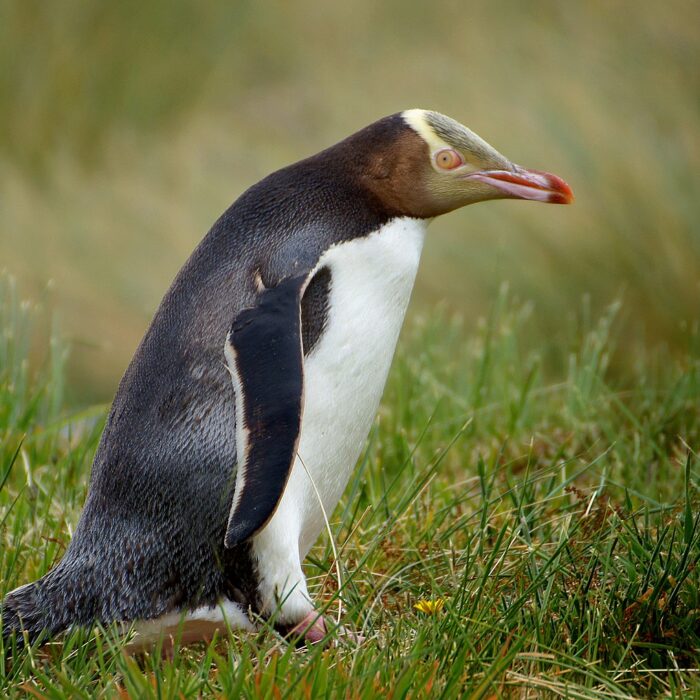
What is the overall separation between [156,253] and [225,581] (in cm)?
473

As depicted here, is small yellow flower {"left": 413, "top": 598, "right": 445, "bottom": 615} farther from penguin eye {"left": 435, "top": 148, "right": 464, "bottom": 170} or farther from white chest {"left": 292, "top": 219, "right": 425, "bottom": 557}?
penguin eye {"left": 435, "top": 148, "right": 464, "bottom": 170}

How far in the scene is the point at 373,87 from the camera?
7.62m

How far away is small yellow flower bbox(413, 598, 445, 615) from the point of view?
Answer: 98.6 inches

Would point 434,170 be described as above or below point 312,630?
above

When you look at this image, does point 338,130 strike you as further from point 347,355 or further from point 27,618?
point 27,618

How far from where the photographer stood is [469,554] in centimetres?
253

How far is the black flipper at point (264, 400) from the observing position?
2.40 meters

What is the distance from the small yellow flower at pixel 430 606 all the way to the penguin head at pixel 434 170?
85cm

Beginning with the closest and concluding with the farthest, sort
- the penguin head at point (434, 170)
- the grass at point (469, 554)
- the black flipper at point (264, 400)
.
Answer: the grass at point (469, 554) < the black flipper at point (264, 400) < the penguin head at point (434, 170)

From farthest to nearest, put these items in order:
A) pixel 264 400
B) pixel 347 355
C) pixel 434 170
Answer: pixel 434 170 < pixel 347 355 < pixel 264 400

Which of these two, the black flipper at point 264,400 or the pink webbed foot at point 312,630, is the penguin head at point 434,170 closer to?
the black flipper at point 264,400

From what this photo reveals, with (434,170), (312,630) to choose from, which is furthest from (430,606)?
(434,170)

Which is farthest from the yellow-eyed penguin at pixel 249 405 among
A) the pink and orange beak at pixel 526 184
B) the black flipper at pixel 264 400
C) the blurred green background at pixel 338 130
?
the blurred green background at pixel 338 130

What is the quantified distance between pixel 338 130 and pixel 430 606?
5.34 m
